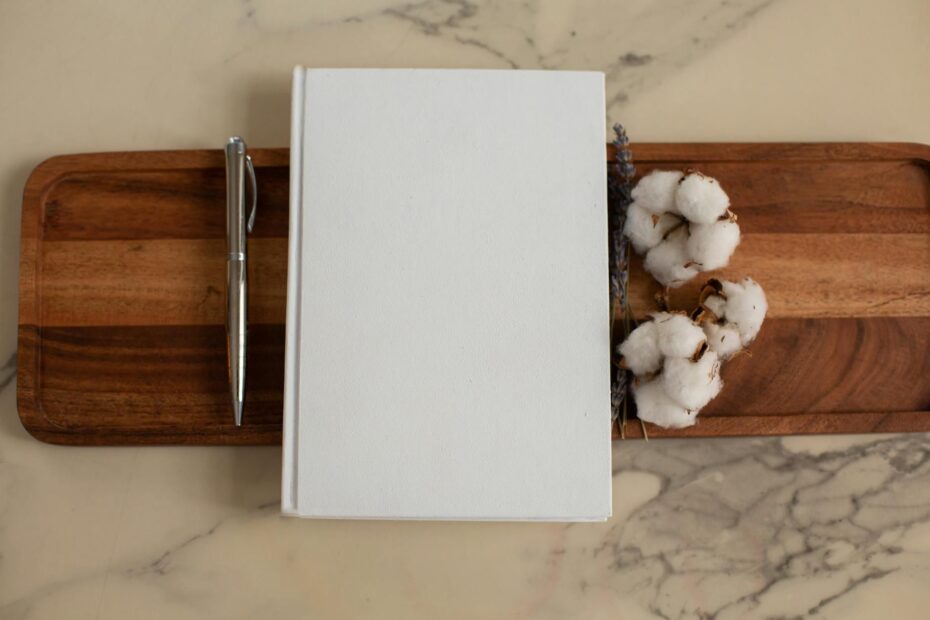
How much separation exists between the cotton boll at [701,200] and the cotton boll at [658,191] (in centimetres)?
1

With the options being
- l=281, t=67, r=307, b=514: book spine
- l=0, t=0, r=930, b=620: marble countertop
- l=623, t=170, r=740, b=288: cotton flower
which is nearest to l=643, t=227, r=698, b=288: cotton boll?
l=623, t=170, r=740, b=288: cotton flower

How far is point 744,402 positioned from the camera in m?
0.64

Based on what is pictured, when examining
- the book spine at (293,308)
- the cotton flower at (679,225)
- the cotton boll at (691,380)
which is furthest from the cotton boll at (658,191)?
the book spine at (293,308)

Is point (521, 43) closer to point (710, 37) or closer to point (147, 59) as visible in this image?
point (710, 37)

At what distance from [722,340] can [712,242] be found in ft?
0.24

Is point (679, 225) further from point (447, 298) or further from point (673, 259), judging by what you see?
point (447, 298)

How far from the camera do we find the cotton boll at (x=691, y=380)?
1.85ft

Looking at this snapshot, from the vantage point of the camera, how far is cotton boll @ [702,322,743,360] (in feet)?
1.93

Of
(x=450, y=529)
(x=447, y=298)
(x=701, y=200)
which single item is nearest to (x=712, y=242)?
(x=701, y=200)

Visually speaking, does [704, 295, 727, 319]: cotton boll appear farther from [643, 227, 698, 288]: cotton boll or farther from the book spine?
the book spine

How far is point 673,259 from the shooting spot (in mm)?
608

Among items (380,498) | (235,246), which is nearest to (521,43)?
(235,246)

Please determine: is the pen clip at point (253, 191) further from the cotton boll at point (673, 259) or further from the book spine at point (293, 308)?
the cotton boll at point (673, 259)

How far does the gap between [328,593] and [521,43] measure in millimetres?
503
